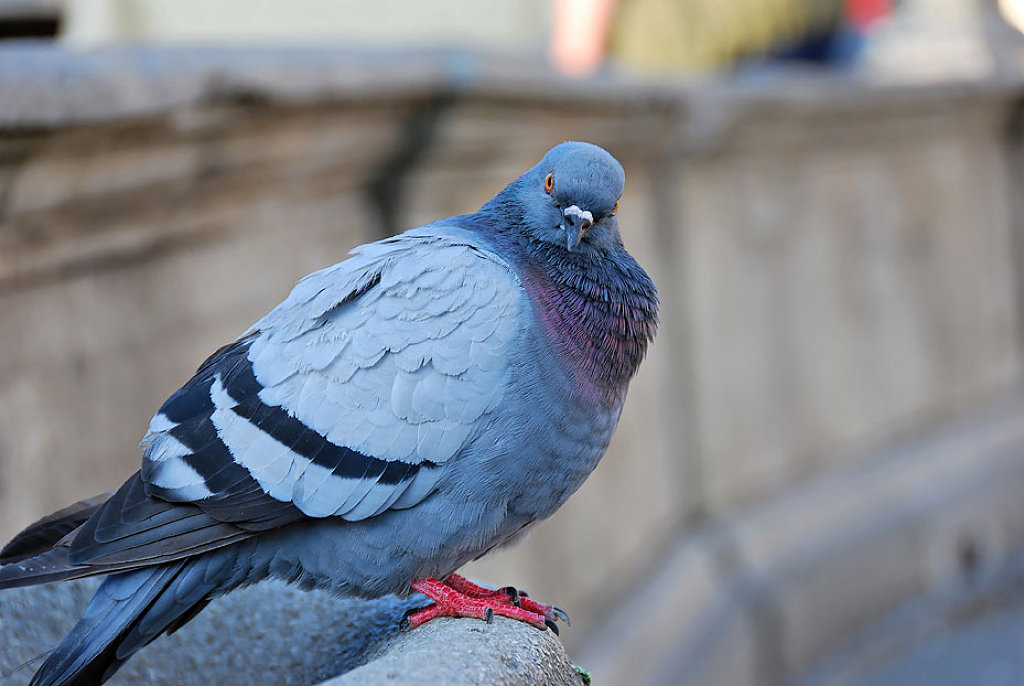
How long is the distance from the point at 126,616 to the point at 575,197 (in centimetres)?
114

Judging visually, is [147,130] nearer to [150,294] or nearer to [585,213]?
[150,294]

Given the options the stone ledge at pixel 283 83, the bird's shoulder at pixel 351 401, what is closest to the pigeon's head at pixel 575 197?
the bird's shoulder at pixel 351 401

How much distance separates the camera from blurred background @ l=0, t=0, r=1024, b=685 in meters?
2.72

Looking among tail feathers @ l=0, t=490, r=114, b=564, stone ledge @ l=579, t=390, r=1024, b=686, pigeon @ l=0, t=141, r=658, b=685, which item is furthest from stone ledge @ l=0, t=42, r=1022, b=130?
stone ledge @ l=579, t=390, r=1024, b=686

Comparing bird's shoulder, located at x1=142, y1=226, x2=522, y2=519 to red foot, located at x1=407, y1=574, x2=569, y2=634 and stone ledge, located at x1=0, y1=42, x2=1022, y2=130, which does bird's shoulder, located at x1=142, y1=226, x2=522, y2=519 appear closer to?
red foot, located at x1=407, y1=574, x2=569, y2=634

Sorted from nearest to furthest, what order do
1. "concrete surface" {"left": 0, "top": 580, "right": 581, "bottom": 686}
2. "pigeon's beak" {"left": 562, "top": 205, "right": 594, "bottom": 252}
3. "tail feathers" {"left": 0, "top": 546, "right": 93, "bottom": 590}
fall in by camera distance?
"tail feathers" {"left": 0, "top": 546, "right": 93, "bottom": 590} → "concrete surface" {"left": 0, "top": 580, "right": 581, "bottom": 686} → "pigeon's beak" {"left": 562, "top": 205, "right": 594, "bottom": 252}

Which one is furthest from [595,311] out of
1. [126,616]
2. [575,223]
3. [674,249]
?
[674,249]

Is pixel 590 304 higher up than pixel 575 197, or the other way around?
pixel 575 197

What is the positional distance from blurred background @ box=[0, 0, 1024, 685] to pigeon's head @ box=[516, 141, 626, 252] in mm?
830

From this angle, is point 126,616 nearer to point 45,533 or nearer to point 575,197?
point 45,533

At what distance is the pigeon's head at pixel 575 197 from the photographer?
92.6 inches

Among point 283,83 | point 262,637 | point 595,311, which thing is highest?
point 283,83

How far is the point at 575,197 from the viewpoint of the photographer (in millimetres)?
2375

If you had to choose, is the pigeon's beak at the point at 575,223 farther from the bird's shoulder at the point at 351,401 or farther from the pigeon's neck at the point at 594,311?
the bird's shoulder at the point at 351,401
